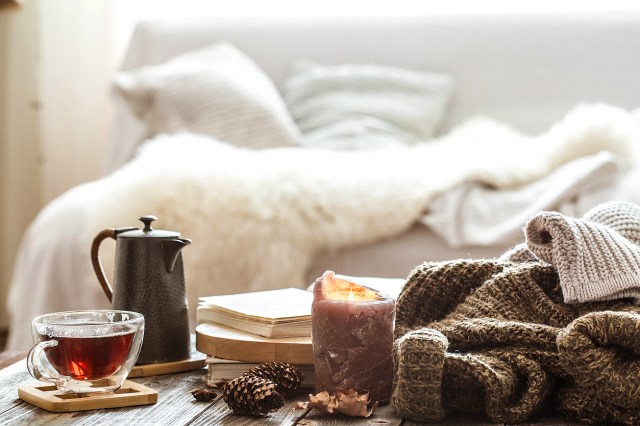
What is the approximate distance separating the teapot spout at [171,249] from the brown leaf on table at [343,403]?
25 centimetres

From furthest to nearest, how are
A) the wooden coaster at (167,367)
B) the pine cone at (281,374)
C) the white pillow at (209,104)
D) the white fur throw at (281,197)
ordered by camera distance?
the white pillow at (209,104) < the white fur throw at (281,197) < the wooden coaster at (167,367) < the pine cone at (281,374)

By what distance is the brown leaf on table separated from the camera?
2.66 ft

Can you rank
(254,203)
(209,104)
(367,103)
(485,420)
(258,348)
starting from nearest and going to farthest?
(485,420) → (258,348) → (254,203) → (209,104) → (367,103)

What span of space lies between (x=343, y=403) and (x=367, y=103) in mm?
1935

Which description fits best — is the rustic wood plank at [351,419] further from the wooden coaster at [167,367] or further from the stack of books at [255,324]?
the wooden coaster at [167,367]

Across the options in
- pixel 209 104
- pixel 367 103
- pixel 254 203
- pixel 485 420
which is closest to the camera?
pixel 485 420

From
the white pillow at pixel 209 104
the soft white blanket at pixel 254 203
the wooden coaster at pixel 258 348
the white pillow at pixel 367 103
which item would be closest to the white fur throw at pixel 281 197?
the soft white blanket at pixel 254 203

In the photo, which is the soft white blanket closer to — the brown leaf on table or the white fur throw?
the white fur throw

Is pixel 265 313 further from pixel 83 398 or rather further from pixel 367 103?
pixel 367 103

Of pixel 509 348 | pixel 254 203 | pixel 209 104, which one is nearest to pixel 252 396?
pixel 509 348

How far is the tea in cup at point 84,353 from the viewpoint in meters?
0.83

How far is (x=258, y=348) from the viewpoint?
3.06ft

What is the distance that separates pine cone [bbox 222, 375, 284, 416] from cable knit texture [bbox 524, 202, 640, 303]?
28cm

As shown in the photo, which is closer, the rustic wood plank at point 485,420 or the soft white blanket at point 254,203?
the rustic wood plank at point 485,420
